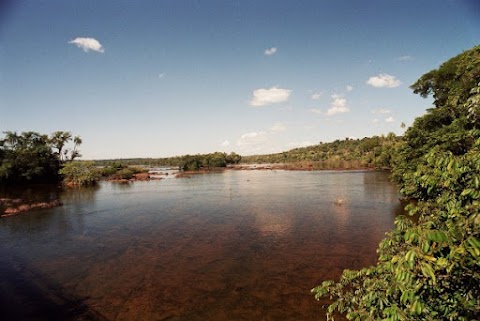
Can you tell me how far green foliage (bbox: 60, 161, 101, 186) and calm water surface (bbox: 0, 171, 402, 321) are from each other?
111 feet

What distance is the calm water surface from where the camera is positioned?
37.2 feet

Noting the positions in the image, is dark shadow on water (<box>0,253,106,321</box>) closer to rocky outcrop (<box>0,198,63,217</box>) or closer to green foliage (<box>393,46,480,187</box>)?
green foliage (<box>393,46,480,187</box>)

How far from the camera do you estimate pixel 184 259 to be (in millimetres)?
16781

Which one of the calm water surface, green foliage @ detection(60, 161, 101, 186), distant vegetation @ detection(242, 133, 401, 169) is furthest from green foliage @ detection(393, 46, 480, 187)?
green foliage @ detection(60, 161, 101, 186)

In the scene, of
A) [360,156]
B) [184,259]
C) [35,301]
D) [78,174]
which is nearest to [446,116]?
[184,259]

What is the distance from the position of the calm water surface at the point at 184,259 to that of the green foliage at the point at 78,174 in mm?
33835

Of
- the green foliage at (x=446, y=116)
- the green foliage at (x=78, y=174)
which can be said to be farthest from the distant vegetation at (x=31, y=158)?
the green foliage at (x=446, y=116)

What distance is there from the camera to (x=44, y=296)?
12648 mm

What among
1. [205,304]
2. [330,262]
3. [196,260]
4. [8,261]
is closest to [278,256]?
[330,262]

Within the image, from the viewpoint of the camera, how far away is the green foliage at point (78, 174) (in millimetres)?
62875

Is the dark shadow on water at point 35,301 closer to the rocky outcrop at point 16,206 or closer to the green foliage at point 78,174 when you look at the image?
the rocky outcrop at point 16,206

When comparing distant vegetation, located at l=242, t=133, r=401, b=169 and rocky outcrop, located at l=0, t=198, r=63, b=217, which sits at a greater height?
distant vegetation, located at l=242, t=133, r=401, b=169

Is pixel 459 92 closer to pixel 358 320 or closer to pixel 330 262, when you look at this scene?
pixel 330 262

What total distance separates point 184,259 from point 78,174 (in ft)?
196
